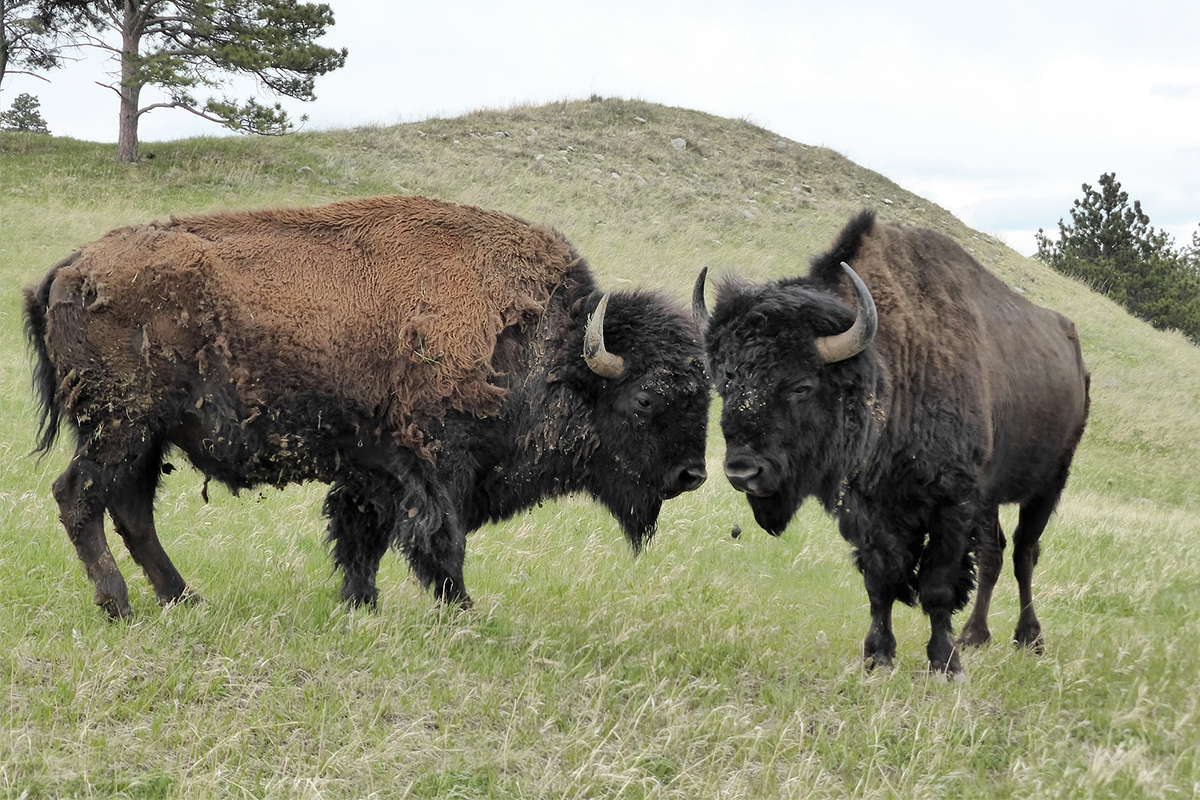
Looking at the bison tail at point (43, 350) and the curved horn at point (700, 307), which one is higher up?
the curved horn at point (700, 307)

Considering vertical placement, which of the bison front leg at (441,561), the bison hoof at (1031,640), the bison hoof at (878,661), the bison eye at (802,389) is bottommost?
the bison hoof at (1031,640)

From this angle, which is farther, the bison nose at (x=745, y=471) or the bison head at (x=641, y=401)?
the bison head at (x=641, y=401)

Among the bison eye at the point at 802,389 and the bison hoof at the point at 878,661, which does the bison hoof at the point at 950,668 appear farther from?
the bison eye at the point at 802,389

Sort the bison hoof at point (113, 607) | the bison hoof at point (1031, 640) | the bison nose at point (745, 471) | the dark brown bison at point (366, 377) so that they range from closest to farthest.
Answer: the bison nose at point (745, 471)
the bison hoof at point (113, 607)
the dark brown bison at point (366, 377)
the bison hoof at point (1031, 640)

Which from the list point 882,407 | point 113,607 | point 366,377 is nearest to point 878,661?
point 882,407

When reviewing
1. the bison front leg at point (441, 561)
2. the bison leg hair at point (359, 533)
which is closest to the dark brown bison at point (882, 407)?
the bison front leg at point (441, 561)

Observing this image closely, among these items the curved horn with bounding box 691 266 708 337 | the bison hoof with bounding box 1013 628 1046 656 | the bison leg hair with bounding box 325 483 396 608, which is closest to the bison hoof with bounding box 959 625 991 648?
the bison hoof with bounding box 1013 628 1046 656

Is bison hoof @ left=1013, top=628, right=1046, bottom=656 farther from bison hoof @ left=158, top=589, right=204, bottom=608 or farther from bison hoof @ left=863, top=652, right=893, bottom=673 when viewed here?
bison hoof @ left=158, top=589, right=204, bottom=608

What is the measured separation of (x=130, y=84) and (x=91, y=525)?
23.1 meters

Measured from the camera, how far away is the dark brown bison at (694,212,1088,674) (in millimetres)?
4539

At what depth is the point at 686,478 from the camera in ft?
17.7

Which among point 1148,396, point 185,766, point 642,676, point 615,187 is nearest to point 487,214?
point 642,676

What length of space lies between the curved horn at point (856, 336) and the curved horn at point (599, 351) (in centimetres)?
119

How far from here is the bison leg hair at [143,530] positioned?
15.9 ft
